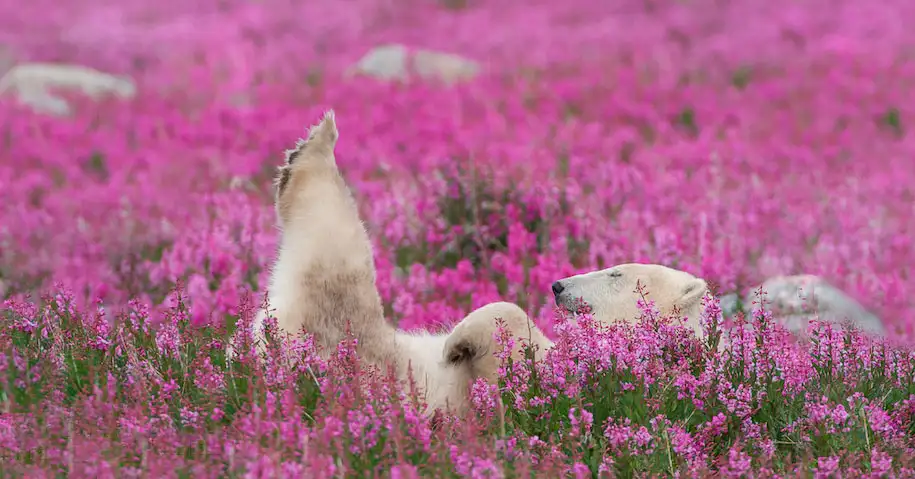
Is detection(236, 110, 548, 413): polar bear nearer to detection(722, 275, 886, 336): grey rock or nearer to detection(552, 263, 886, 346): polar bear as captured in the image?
detection(552, 263, 886, 346): polar bear

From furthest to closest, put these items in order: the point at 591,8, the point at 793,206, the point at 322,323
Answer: the point at 591,8 → the point at 793,206 → the point at 322,323

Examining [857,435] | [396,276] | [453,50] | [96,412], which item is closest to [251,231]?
[396,276]

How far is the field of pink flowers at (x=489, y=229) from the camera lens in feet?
12.9

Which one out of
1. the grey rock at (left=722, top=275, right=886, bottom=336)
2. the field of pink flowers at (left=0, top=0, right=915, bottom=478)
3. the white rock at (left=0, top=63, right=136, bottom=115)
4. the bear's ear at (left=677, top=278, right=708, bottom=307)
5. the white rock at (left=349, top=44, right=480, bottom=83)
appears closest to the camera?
the field of pink flowers at (left=0, top=0, right=915, bottom=478)

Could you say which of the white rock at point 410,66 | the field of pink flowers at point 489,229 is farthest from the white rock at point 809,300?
the white rock at point 410,66

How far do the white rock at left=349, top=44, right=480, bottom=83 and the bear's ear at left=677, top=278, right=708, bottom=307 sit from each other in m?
10.6

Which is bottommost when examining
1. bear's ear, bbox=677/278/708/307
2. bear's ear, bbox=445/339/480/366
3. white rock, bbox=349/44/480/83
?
bear's ear, bbox=445/339/480/366

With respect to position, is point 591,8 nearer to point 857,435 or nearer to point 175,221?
point 175,221

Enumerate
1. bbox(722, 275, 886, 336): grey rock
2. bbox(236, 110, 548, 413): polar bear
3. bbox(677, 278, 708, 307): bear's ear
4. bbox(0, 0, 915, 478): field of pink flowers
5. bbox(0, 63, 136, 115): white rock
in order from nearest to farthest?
1. bbox(0, 0, 915, 478): field of pink flowers
2. bbox(236, 110, 548, 413): polar bear
3. bbox(677, 278, 708, 307): bear's ear
4. bbox(722, 275, 886, 336): grey rock
5. bbox(0, 63, 136, 115): white rock

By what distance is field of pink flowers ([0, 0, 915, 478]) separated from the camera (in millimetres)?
3938

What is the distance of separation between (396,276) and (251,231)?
0.95 m

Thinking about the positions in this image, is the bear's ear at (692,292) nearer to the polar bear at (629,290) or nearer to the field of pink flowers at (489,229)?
the polar bear at (629,290)

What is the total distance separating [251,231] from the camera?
7707mm

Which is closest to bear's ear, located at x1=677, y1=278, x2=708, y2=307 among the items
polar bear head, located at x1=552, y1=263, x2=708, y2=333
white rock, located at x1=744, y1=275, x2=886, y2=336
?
polar bear head, located at x1=552, y1=263, x2=708, y2=333
